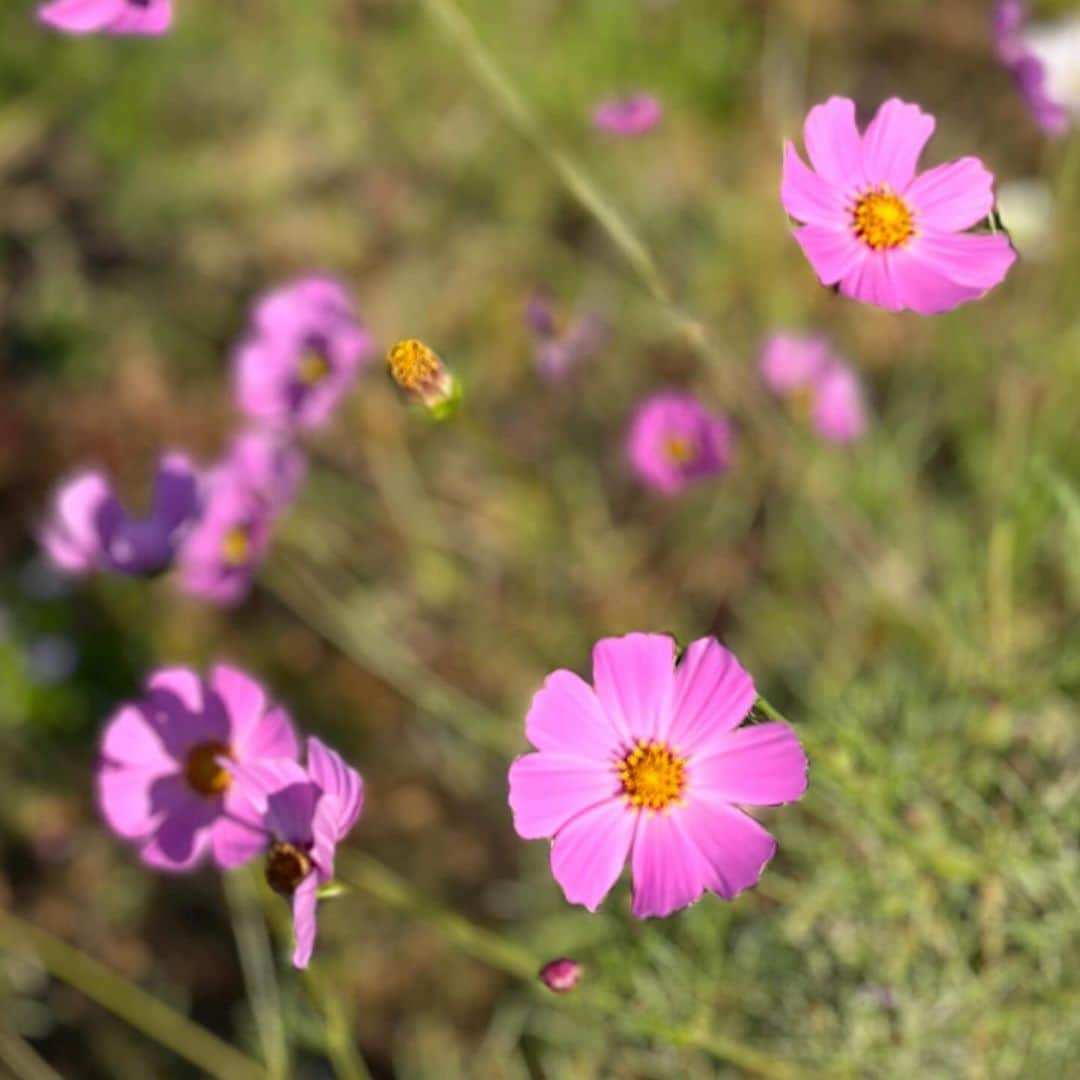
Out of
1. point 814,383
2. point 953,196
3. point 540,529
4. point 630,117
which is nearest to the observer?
point 953,196

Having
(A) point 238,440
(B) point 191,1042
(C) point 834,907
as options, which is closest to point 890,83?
(A) point 238,440

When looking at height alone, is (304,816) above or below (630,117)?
below

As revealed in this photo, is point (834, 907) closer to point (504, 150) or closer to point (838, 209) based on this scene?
point (838, 209)

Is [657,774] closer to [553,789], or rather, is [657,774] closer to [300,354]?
[553,789]

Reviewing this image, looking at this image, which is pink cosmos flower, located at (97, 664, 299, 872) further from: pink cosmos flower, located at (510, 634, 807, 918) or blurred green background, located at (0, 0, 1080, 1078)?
pink cosmos flower, located at (510, 634, 807, 918)

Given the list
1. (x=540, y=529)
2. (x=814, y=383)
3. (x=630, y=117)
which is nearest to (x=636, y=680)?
(x=630, y=117)

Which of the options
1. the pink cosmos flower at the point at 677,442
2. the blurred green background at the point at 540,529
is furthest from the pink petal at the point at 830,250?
the pink cosmos flower at the point at 677,442

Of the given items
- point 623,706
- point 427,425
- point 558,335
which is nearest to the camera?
Answer: point 623,706

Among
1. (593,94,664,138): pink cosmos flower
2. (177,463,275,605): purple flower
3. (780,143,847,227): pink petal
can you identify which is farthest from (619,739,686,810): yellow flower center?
(593,94,664,138): pink cosmos flower

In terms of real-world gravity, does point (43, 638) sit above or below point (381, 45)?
below
